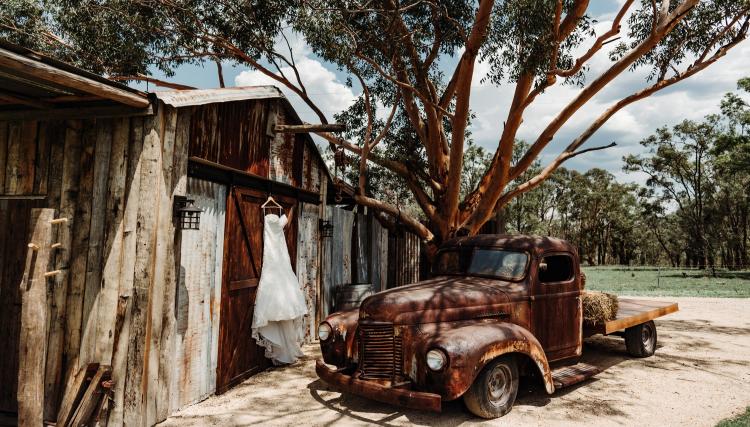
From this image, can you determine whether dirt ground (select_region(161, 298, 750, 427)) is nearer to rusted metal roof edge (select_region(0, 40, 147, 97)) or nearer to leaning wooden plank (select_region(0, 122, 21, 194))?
leaning wooden plank (select_region(0, 122, 21, 194))

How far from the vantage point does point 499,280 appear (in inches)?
209

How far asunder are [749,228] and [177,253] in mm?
67033

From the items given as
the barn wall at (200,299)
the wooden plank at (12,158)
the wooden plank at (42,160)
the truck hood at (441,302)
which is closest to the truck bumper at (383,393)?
the truck hood at (441,302)

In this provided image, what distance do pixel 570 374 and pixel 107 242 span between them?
5297mm

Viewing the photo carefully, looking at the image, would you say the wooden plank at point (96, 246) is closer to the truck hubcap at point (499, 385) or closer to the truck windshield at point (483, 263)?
the truck hubcap at point (499, 385)

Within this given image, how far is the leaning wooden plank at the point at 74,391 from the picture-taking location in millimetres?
3936

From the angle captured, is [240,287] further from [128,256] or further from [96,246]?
[96,246]

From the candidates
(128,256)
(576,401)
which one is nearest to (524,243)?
(576,401)

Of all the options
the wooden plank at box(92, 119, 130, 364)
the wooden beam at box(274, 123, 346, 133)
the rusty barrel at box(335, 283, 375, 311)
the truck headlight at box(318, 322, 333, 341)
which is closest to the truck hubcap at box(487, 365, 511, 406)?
the truck headlight at box(318, 322, 333, 341)

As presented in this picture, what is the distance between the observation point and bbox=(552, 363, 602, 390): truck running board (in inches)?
192

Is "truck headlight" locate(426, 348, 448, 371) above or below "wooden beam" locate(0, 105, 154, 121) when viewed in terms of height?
below

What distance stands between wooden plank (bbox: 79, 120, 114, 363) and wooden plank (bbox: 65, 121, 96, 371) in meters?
0.05

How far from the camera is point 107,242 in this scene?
4.30m

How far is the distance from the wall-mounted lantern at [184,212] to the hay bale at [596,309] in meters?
5.16
